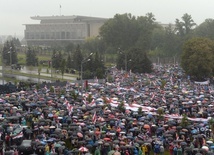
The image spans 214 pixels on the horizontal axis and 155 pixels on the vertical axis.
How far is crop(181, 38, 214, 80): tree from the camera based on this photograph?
172 feet

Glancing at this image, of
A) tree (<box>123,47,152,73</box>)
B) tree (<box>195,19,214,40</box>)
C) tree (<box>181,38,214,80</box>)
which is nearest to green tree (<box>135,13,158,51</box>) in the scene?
tree (<box>195,19,214,40</box>)

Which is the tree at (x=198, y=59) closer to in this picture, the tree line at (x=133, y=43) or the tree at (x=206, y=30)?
the tree line at (x=133, y=43)

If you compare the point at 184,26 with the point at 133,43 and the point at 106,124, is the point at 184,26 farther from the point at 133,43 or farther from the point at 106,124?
the point at 106,124

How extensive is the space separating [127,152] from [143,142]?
1.68 meters

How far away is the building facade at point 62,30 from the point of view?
128m

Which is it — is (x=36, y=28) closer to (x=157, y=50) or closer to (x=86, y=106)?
(x=157, y=50)

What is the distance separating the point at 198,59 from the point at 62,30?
278 ft

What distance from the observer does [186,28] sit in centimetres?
7994

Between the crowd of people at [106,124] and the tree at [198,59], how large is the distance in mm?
16917

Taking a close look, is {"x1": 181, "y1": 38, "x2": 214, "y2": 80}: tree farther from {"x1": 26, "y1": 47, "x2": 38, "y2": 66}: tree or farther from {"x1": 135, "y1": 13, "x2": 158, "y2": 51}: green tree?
{"x1": 26, "y1": 47, "x2": 38, "y2": 66}: tree

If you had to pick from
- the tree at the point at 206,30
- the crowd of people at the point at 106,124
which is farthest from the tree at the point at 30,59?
the crowd of people at the point at 106,124

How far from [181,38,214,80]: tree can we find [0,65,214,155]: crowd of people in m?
16.9

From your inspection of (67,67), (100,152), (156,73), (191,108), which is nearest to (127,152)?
(100,152)

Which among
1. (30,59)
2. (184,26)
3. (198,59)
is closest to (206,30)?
(184,26)
